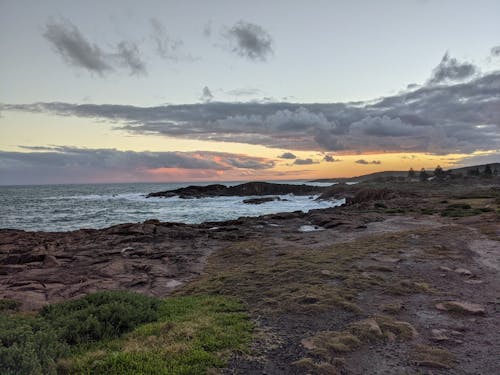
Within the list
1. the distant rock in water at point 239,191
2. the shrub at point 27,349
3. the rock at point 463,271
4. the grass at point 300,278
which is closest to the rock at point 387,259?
the grass at point 300,278

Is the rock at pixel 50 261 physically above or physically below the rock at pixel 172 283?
above

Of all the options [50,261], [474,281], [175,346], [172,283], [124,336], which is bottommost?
[172,283]

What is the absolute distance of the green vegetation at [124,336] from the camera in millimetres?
5648

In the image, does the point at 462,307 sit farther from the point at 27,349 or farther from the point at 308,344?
the point at 27,349

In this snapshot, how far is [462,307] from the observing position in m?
9.23

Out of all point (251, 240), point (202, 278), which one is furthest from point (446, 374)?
point (251, 240)

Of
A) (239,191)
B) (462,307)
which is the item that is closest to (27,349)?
(462,307)

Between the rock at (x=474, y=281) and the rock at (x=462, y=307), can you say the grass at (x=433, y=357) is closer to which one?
the rock at (x=462, y=307)

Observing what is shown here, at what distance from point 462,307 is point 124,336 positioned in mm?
8635

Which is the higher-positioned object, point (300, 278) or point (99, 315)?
point (99, 315)

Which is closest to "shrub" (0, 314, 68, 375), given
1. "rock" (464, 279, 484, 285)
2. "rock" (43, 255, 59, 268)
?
"rock" (43, 255, 59, 268)

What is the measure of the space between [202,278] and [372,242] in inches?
410

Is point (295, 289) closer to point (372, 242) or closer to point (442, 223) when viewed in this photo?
point (372, 242)

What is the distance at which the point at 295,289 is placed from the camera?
10.8 meters
